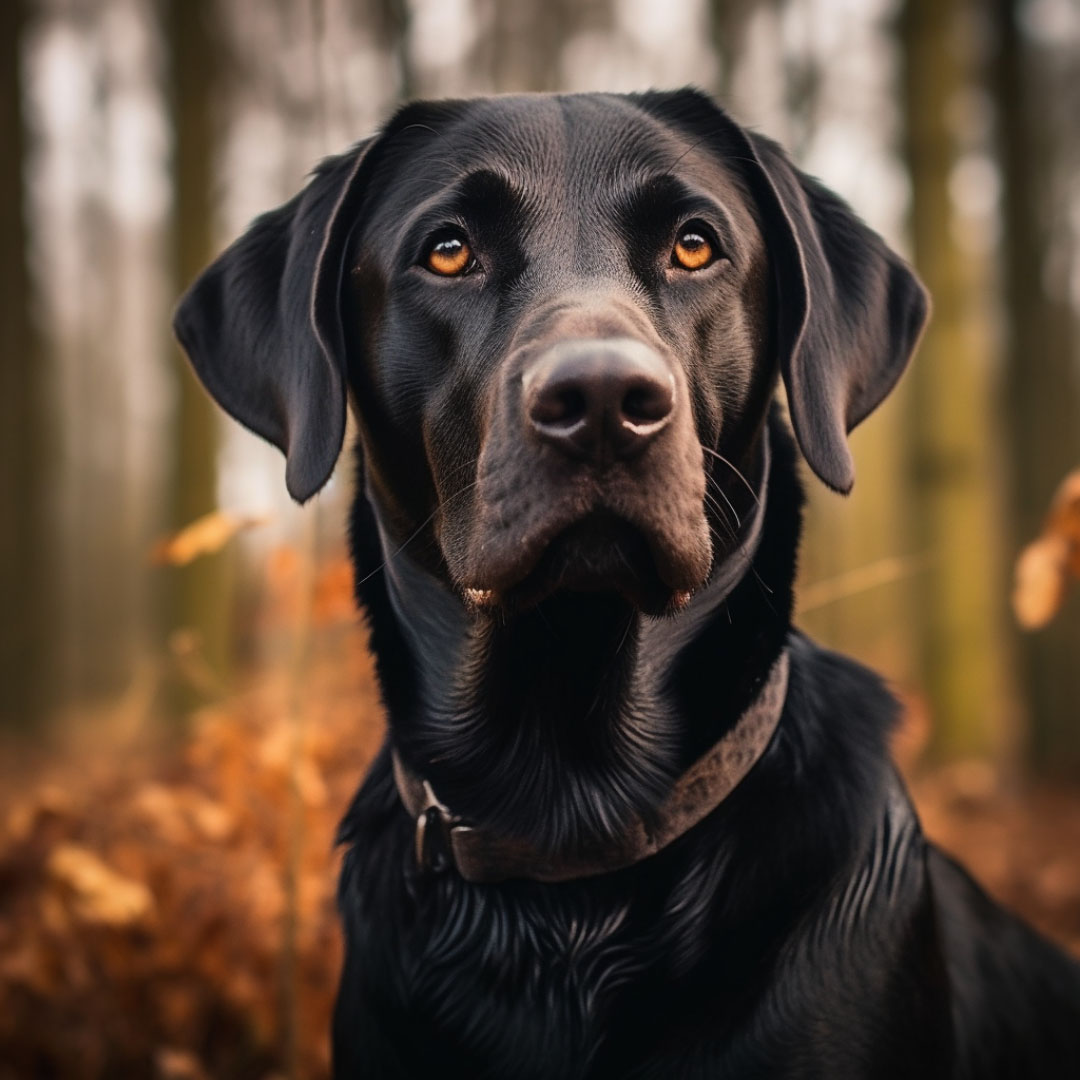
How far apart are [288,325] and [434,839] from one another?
1.02m

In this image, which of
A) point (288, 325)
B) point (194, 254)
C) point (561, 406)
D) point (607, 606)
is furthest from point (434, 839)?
point (194, 254)

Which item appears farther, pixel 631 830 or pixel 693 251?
pixel 693 251

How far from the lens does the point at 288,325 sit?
227 cm

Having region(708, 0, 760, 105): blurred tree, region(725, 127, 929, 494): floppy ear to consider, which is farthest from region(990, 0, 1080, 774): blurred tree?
region(725, 127, 929, 494): floppy ear

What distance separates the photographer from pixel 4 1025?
3.32m

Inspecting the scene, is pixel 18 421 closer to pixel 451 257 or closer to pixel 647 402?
pixel 451 257

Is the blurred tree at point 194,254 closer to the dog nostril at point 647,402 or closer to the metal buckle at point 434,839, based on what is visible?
the metal buckle at point 434,839

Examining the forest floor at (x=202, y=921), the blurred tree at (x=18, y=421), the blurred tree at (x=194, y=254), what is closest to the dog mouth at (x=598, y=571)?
the forest floor at (x=202, y=921)

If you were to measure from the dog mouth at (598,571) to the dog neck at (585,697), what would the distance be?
168 mm

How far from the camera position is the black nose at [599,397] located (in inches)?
66.2

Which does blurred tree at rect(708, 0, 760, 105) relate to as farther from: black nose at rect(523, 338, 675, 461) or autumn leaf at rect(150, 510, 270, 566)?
black nose at rect(523, 338, 675, 461)

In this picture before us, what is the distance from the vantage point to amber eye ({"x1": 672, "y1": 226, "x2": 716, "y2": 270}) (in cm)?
215

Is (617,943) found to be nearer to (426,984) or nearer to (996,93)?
(426,984)

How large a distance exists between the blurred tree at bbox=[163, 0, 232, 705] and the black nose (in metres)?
6.30
